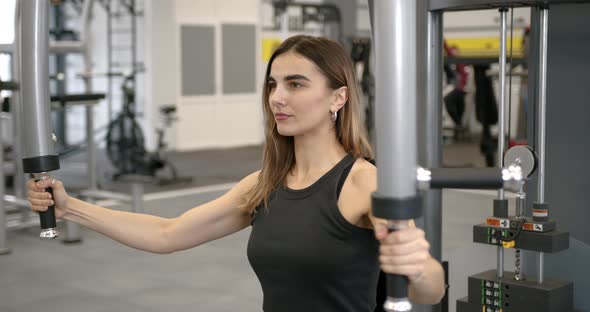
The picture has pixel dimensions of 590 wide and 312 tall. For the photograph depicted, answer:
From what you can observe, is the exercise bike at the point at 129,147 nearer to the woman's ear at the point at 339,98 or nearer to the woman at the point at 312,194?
the woman at the point at 312,194

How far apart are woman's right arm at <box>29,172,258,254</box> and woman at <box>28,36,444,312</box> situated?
0.05 meters

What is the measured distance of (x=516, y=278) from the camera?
300 cm

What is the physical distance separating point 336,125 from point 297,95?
170 millimetres

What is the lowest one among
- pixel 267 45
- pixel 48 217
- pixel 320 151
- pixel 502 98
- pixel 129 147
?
pixel 129 147

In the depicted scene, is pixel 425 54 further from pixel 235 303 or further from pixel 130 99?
pixel 130 99

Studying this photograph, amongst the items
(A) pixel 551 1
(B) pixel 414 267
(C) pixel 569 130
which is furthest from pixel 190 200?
(B) pixel 414 267

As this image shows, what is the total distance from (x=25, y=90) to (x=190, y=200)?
5.86 meters

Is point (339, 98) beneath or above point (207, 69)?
beneath

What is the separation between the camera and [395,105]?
0.98 m

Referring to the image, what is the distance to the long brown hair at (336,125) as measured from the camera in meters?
1.75

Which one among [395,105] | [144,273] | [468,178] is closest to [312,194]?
[468,178]

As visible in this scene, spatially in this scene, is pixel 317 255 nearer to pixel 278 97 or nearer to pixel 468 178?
Result: pixel 278 97

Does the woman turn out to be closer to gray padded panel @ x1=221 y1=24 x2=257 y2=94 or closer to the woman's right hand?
the woman's right hand

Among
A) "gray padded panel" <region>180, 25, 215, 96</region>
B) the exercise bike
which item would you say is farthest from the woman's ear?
"gray padded panel" <region>180, 25, 215, 96</region>
